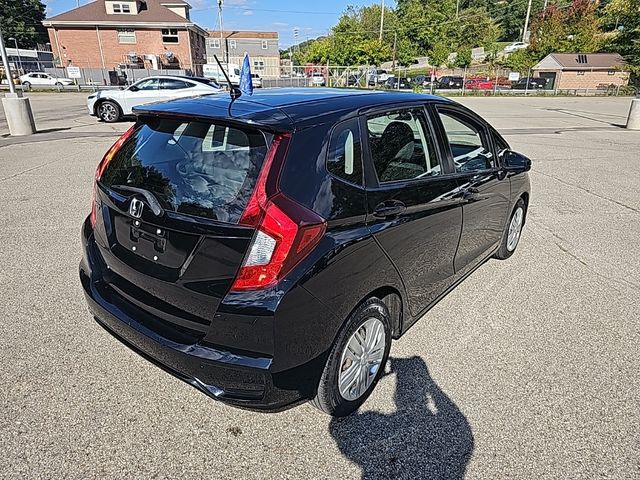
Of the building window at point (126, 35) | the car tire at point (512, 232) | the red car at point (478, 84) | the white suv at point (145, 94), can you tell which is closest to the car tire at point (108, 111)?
the white suv at point (145, 94)

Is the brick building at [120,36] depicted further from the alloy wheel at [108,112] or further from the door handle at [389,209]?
the door handle at [389,209]

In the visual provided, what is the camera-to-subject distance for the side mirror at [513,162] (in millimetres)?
3901

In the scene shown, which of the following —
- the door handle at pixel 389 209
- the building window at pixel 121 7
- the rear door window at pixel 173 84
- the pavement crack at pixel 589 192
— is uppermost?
the building window at pixel 121 7

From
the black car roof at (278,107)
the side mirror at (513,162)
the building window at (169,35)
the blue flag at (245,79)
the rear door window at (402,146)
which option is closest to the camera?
the black car roof at (278,107)

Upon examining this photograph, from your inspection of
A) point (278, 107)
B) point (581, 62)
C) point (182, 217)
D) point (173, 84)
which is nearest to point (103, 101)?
point (173, 84)

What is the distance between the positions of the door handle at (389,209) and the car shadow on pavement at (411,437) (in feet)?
3.56

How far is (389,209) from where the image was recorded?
2.40 m

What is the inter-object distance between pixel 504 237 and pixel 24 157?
31.6 ft

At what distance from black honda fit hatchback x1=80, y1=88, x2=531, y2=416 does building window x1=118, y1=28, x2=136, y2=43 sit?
165 feet

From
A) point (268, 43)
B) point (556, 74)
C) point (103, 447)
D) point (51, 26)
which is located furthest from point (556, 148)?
point (268, 43)

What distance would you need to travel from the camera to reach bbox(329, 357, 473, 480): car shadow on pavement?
214cm

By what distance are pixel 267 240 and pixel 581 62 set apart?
A: 53.5m

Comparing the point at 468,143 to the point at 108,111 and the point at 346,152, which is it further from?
the point at 108,111

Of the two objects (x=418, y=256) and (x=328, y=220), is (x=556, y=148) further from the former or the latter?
(x=328, y=220)
